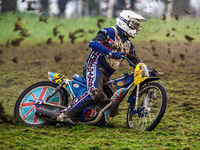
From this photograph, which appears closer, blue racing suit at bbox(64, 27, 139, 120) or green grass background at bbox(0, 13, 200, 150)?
green grass background at bbox(0, 13, 200, 150)

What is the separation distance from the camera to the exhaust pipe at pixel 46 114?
5711mm

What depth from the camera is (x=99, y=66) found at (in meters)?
5.80

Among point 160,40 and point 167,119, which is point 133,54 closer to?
point 167,119

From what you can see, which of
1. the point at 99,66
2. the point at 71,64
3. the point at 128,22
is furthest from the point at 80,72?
the point at 128,22

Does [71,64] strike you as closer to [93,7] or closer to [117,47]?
[117,47]

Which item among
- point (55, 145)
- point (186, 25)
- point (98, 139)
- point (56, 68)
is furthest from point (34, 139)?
point (186, 25)

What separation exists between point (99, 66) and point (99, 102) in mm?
549

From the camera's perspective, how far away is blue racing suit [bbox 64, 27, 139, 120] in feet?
18.5

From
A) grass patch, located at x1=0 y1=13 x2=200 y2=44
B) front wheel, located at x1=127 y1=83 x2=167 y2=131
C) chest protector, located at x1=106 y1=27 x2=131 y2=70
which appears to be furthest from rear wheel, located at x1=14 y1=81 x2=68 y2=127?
grass patch, located at x1=0 y1=13 x2=200 y2=44

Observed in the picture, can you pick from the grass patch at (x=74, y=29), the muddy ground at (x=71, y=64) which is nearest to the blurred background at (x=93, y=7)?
the grass patch at (x=74, y=29)

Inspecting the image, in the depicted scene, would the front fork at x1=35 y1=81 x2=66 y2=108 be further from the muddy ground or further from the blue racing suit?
the muddy ground

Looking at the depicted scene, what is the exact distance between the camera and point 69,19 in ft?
77.3

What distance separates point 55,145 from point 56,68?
7.82 metres

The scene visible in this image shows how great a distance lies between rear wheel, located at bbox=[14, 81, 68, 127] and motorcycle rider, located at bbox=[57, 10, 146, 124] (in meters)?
0.32
